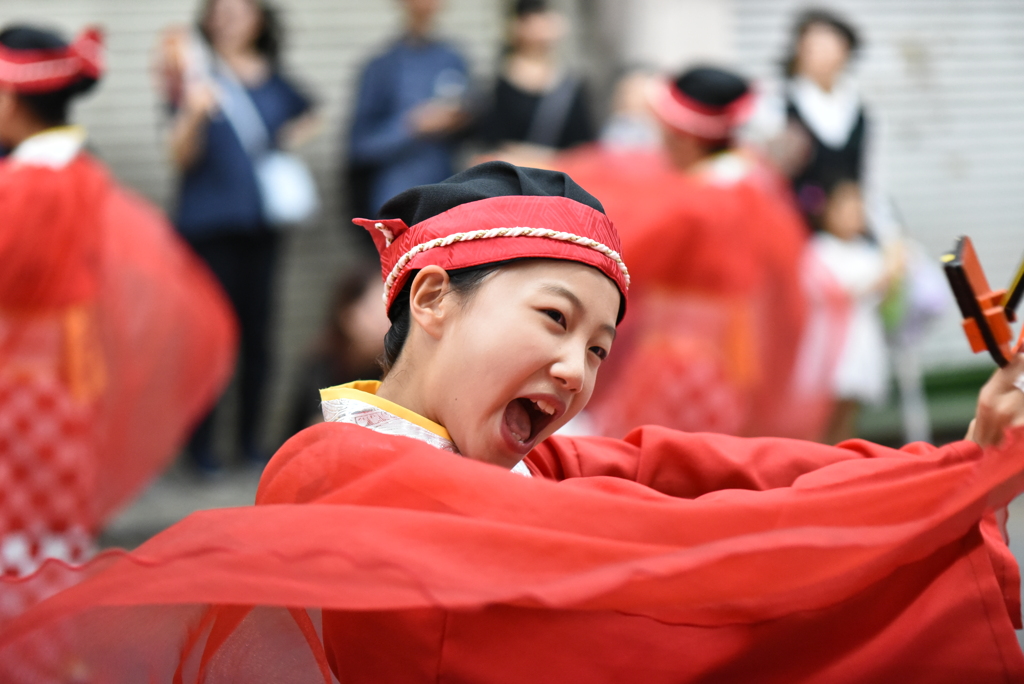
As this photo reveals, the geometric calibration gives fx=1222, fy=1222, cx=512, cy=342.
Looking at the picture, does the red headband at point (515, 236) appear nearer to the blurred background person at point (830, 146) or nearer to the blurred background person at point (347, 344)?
the blurred background person at point (347, 344)

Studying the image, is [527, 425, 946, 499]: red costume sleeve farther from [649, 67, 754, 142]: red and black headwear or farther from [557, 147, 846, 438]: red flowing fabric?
[649, 67, 754, 142]: red and black headwear

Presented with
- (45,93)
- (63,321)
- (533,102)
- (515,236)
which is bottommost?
(63,321)

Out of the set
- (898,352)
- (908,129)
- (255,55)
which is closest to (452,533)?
(255,55)

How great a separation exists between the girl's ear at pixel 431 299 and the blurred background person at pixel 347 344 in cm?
312

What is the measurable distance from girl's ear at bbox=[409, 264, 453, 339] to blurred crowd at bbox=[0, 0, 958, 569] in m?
2.35

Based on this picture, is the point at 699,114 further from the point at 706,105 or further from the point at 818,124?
the point at 818,124

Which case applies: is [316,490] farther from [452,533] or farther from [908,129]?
[908,129]

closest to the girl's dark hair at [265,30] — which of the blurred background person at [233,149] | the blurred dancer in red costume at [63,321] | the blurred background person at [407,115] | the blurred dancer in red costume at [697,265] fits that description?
the blurred background person at [233,149]

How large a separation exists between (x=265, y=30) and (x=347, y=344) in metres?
1.41

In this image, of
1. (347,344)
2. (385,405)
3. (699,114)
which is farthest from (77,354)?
(385,405)

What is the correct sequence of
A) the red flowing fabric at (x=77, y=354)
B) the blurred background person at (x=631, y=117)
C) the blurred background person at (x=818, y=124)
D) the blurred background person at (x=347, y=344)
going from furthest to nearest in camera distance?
the blurred background person at (x=818, y=124)
the blurred background person at (x=631, y=117)
the blurred background person at (x=347, y=344)
the red flowing fabric at (x=77, y=354)

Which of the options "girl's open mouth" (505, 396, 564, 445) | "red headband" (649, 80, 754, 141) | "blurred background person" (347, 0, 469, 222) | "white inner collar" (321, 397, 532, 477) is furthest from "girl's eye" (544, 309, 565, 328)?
"blurred background person" (347, 0, 469, 222)

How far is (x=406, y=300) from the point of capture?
182 cm

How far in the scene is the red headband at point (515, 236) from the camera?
5.41 feet
